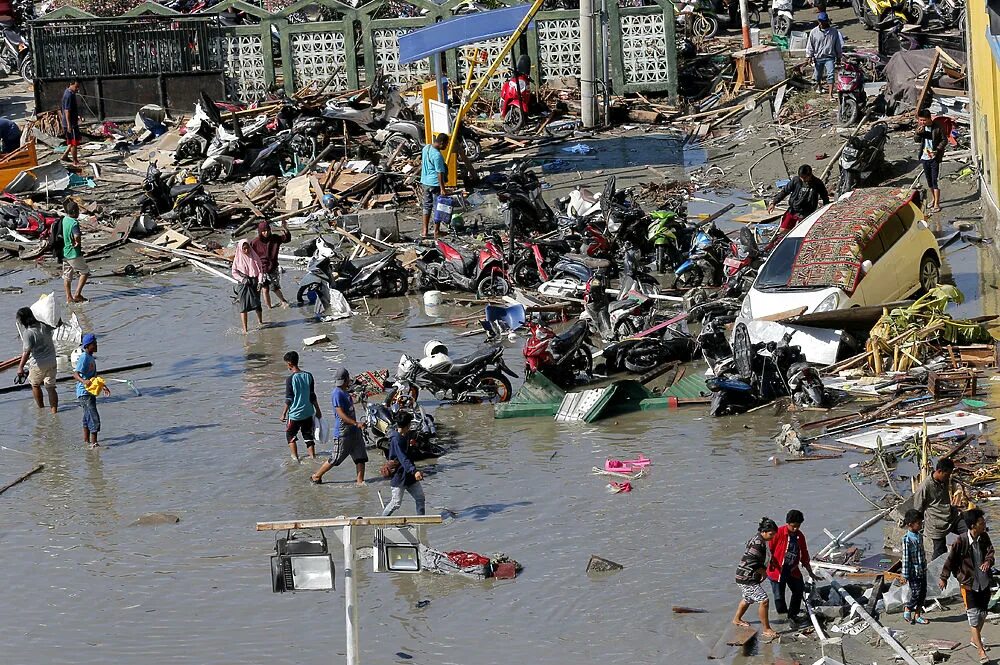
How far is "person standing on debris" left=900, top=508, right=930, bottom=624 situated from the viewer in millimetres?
11344

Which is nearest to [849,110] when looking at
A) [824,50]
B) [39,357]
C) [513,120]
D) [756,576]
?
[824,50]

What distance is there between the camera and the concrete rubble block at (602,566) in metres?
13.1

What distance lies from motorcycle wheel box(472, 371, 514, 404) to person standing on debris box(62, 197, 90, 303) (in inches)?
324

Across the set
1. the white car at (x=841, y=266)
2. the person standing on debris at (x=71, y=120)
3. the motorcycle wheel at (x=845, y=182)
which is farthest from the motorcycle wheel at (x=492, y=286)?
the person standing on debris at (x=71, y=120)

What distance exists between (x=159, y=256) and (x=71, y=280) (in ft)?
7.83

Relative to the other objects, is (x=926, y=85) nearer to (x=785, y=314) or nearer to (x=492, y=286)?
(x=492, y=286)

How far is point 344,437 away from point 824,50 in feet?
63.3

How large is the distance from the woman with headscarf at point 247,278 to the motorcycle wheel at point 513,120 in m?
11.8

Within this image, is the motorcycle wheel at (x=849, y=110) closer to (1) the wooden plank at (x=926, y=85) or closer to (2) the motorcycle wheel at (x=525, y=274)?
(1) the wooden plank at (x=926, y=85)

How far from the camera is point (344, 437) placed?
50.0ft

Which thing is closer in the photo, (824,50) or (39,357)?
(39,357)

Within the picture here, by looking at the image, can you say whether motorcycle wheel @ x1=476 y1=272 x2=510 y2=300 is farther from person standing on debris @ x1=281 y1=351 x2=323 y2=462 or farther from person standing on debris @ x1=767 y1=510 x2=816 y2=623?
person standing on debris @ x1=767 y1=510 x2=816 y2=623

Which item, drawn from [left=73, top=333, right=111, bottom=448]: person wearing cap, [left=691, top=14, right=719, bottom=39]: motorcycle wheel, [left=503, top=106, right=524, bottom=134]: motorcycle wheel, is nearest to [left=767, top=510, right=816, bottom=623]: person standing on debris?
[left=73, top=333, right=111, bottom=448]: person wearing cap

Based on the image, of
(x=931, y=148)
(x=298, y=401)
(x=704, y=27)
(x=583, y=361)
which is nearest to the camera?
(x=298, y=401)
